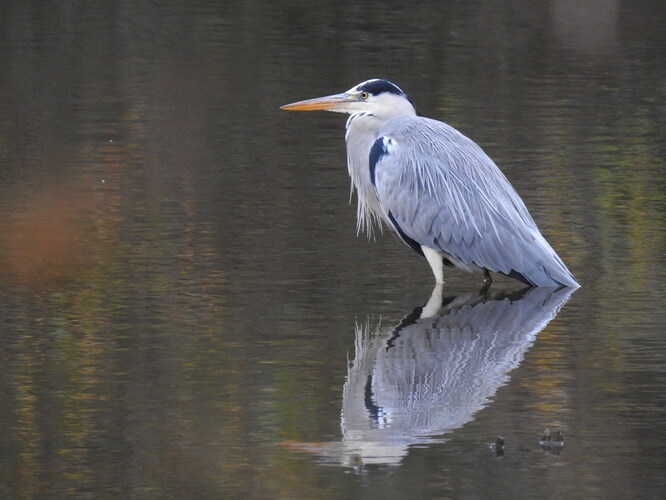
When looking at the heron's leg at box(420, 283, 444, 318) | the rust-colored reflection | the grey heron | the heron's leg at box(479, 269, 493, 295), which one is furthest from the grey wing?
the rust-colored reflection

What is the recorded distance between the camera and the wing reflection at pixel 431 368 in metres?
5.76

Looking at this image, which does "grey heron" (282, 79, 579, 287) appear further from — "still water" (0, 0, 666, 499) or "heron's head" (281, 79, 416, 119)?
"still water" (0, 0, 666, 499)

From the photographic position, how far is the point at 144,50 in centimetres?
1681

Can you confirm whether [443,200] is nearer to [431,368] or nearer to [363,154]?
[363,154]

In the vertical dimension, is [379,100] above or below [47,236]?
above

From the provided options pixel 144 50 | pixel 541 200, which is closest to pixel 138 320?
pixel 541 200

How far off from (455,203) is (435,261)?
346 millimetres

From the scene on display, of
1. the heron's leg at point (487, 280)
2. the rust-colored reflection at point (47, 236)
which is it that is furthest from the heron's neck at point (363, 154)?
the rust-colored reflection at point (47, 236)

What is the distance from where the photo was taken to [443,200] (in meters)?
8.58

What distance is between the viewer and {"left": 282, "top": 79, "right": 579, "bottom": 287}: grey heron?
27.3 feet

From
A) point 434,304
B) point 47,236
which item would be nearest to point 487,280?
point 434,304

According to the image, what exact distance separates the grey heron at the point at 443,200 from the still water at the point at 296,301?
0.16m

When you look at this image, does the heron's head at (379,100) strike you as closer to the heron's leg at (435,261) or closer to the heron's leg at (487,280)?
the heron's leg at (435,261)

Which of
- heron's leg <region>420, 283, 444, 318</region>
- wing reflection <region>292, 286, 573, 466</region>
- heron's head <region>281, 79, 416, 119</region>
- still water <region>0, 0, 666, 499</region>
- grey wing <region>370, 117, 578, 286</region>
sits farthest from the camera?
heron's head <region>281, 79, 416, 119</region>
